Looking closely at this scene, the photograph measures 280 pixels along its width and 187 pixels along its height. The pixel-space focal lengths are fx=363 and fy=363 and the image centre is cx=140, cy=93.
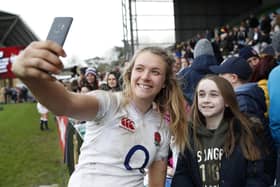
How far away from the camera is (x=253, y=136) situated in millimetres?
2156

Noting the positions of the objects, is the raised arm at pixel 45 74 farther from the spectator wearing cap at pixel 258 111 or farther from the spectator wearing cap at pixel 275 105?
the spectator wearing cap at pixel 275 105

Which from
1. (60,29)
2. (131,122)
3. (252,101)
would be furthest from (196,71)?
(60,29)

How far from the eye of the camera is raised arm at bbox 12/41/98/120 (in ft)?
3.44

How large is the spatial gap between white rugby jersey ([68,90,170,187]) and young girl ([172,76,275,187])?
0.46m

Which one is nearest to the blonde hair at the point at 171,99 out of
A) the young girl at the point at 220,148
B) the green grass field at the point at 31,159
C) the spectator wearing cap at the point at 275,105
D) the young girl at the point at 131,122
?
the young girl at the point at 131,122

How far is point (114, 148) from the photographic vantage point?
67.1 inches

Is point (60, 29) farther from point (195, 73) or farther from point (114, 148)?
point (195, 73)

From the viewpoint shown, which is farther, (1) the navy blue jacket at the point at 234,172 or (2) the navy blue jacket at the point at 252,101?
(2) the navy blue jacket at the point at 252,101

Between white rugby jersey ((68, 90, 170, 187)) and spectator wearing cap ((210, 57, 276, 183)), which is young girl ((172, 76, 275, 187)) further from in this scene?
white rugby jersey ((68, 90, 170, 187))

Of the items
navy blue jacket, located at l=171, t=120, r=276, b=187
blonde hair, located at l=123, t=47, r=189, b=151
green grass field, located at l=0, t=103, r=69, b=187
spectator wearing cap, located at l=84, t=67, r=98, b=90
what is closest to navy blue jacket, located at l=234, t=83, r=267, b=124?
navy blue jacket, located at l=171, t=120, r=276, b=187

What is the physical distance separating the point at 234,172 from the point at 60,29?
1389 mm

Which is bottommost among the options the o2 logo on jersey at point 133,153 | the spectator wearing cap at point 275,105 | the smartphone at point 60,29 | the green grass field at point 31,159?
the green grass field at point 31,159

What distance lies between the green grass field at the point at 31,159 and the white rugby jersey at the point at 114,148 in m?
3.73

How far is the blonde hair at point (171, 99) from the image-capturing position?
1.96m
